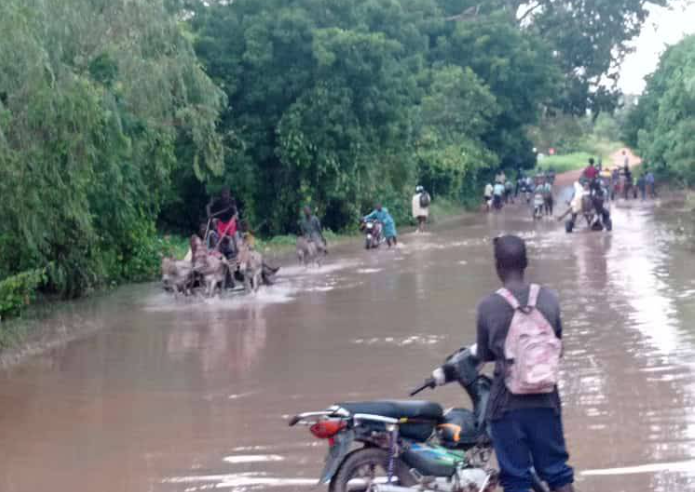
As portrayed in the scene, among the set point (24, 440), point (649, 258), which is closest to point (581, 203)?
point (649, 258)

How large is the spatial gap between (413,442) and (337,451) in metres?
0.45

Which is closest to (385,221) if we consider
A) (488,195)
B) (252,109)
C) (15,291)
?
(252,109)

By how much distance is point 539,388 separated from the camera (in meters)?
5.73

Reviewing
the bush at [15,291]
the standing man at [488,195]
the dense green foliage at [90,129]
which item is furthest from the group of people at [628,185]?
the bush at [15,291]

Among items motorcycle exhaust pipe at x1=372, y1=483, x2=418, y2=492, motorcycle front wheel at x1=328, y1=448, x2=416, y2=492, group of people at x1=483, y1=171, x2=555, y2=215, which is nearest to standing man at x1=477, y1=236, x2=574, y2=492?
motorcycle exhaust pipe at x1=372, y1=483, x2=418, y2=492

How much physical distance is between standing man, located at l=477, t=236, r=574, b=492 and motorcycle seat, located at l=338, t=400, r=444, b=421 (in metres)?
0.74

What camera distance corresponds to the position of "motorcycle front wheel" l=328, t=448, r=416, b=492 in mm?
6551

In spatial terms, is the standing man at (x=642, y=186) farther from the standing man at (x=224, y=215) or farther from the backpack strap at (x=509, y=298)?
the backpack strap at (x=509, y=298)

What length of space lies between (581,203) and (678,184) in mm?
27364

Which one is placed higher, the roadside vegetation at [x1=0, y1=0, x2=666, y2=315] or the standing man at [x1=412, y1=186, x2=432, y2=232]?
the roadside vegetation at [x1=0, y1=0, x2=666, y2=315]

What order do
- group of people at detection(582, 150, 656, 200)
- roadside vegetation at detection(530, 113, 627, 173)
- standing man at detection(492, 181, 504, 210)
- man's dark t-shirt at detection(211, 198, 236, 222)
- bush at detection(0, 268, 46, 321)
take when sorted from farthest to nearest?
1. roadside vegetation at detection(530, 113, 627, 173)
2. group of people at detection(582, 150, 656, 200)
3. standing man at detection(492, 181, 504, 210)
4. man's dark t-shirt at detection(211, 198, 236, 222)
5. bush at detection(0, 268, 46, 321)

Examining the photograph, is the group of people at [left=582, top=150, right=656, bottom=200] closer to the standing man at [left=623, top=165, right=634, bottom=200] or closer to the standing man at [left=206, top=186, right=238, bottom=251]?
the standing man at [left=623, top=165, right=634, bottom=200]

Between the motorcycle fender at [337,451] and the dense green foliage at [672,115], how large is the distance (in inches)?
1345

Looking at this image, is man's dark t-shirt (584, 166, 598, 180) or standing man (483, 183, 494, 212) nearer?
man's dark t-shirt (584, 166, 598, 180)
